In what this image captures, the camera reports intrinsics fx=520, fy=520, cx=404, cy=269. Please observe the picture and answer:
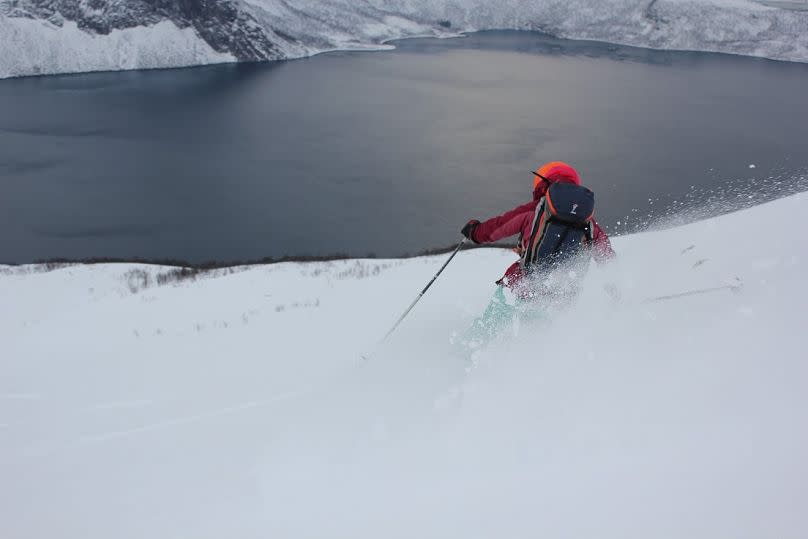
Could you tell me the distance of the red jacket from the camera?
14.8ft

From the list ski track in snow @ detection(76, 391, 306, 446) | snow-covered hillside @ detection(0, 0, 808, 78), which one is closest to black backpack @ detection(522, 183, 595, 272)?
ski track in snow @ detection(76, 391, 306, 446)

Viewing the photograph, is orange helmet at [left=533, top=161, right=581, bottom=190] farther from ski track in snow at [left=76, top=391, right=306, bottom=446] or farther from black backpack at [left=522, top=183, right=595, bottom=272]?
ski track in snow at [left=76, top=391, right=306, bottom=446]

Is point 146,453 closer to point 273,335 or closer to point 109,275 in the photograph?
point 273,335

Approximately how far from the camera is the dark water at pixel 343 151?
3172 cm

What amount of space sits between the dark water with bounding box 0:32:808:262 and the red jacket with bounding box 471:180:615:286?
24455 mm

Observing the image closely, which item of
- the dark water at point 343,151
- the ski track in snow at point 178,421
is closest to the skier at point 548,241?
the ski track in snow at point 178,421

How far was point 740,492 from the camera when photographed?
2.29 metres

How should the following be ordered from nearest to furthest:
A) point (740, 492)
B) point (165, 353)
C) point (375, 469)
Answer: point (740, 492) < point (375, 469) < point (165, 353)

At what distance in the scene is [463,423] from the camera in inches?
151

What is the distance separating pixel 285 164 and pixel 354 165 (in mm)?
5708

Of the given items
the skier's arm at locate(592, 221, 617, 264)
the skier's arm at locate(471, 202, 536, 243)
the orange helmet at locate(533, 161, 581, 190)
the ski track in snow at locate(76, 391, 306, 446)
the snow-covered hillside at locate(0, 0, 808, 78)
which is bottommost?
the ski track in snow at locate(76, 391, 306, 446)

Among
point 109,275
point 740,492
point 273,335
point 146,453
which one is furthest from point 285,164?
point 740,492

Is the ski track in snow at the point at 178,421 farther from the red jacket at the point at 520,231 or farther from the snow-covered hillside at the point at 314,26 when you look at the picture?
the snow-covered hillside at the point at 314,26

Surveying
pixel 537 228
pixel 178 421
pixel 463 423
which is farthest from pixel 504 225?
pixel 178 421
